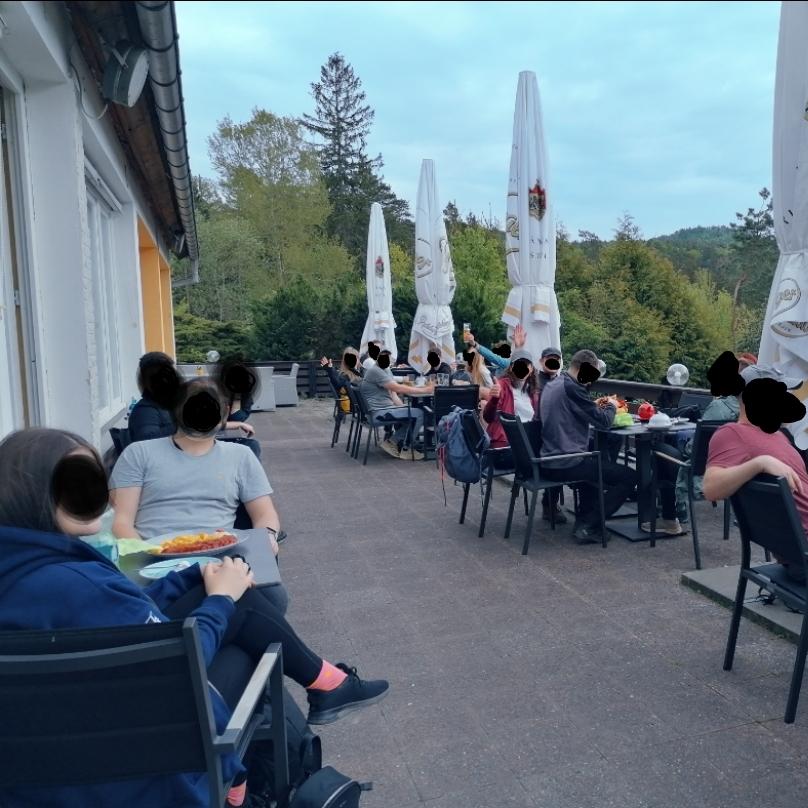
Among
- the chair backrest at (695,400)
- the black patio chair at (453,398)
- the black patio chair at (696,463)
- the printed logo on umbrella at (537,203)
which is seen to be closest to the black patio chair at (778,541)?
the black patio chair at (696,463)

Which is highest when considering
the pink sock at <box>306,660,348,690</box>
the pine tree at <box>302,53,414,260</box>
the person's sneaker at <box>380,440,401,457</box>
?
the pine tree at <box>302,53,414,260</box>

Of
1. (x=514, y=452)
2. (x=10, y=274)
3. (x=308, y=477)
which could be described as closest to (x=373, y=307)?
(x=308, y=477)

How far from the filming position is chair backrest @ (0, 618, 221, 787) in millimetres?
1289

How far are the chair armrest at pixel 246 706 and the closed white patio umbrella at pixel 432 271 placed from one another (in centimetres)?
826

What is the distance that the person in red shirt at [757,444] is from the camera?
2.69 metres

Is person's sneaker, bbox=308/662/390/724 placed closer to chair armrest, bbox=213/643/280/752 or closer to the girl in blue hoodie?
chair armrest, bbox=213/643/280/752

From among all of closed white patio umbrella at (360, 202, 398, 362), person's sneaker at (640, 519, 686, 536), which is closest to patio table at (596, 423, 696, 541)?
person's sneaker at (640, 519, 686, 536)

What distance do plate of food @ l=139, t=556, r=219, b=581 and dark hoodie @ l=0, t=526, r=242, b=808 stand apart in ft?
1.56

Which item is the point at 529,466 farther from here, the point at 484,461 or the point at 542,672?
the point at 542,672

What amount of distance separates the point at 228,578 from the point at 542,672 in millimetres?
1601

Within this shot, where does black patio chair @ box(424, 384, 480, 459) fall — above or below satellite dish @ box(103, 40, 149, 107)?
below

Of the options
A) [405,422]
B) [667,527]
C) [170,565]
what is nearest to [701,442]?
[667,527]

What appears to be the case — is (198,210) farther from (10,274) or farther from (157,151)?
(10,274)

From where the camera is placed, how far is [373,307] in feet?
39.5
